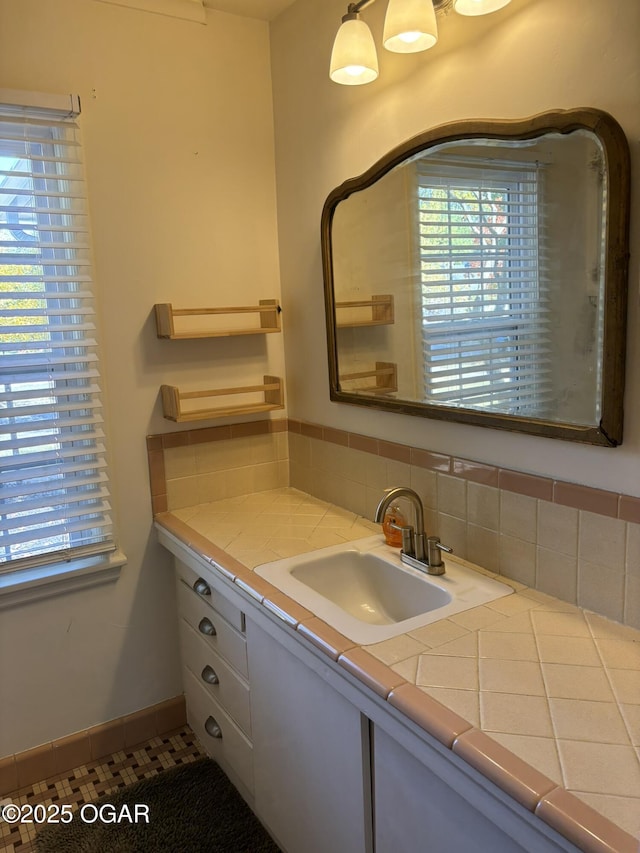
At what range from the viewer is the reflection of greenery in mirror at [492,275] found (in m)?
1.33

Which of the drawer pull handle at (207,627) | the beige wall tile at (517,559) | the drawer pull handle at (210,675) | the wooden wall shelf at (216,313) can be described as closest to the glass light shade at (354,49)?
the wooden wall shelf at (216,313)

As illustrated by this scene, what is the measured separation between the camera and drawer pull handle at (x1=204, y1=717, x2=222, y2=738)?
2.10m

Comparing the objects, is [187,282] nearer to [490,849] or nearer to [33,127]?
[33,127]

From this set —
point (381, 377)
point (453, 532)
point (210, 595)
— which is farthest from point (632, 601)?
point (210, 595)

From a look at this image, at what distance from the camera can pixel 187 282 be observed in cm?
229

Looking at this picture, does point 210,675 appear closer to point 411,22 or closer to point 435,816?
point 435,816

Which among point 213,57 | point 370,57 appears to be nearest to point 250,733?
point 370,57

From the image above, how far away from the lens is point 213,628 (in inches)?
80.4

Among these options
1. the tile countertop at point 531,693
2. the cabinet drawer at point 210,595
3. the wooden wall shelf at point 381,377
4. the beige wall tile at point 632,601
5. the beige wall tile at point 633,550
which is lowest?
the cabinet drawer at point 210,595

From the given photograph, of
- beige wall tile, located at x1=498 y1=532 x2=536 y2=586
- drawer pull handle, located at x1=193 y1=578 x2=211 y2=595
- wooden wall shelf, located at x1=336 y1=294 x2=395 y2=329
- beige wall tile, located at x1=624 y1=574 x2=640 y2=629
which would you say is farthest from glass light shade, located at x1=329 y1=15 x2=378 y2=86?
drawer pull handle, located at x1=193 y1=578 x2=211 y2=595

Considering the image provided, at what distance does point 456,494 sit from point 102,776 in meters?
1.52

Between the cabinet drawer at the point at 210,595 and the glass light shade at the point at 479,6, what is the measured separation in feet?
5.05

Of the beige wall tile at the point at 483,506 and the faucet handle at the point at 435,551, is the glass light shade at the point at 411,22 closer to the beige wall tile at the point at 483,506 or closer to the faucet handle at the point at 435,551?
the beige wall tile at the point at 483,506

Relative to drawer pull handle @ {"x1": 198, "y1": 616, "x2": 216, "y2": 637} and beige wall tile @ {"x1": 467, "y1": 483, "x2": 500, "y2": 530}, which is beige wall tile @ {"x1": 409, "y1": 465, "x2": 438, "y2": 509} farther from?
drawer pull handle @ {"x1": 198, "y1": 616, "x2": 216, "y2": 637}
